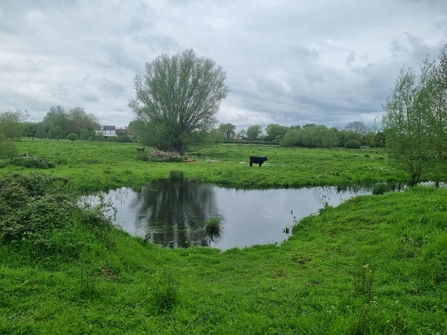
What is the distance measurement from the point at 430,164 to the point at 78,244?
19815 mm

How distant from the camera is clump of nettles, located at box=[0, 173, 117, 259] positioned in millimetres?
6312

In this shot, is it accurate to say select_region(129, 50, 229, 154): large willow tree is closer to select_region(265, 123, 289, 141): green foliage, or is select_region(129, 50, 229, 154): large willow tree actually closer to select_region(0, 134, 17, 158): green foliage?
select_region(0, 134, 17, 158): green foliage

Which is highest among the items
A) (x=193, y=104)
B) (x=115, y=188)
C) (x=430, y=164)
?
(x=193, y=104)

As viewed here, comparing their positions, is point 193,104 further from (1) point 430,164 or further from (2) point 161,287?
(2) point 161,287

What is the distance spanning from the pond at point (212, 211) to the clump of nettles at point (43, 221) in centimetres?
203

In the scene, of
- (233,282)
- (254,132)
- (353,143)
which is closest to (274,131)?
(254,132)

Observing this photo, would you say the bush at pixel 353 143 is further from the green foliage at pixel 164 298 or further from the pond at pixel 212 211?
the green foliage at pixel 164 298

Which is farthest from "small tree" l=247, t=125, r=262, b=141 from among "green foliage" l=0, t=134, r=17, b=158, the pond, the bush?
the pond

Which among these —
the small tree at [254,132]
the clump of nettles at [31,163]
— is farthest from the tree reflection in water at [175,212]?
the small tree at [254,132]

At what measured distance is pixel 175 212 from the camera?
14586 millimetres

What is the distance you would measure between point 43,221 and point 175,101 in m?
36.1

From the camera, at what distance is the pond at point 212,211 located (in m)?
11.1

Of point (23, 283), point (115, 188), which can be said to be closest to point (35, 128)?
point (115, 188)

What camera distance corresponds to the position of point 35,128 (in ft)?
272
